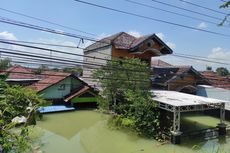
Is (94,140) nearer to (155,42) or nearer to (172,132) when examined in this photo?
(172,132)

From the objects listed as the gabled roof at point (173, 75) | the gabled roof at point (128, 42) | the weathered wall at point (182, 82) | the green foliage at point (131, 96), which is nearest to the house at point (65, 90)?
the green foliage at point (131, 96)

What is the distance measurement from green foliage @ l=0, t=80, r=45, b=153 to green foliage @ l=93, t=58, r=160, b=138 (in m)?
5.27

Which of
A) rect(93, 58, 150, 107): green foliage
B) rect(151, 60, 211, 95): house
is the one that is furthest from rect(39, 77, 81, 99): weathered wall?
rect(151, 60, 211, 95): house

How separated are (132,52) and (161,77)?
12.7 feet

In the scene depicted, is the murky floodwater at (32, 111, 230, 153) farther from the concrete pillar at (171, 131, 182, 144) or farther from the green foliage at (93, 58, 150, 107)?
the green foliage at (93, 58, 150, 107)

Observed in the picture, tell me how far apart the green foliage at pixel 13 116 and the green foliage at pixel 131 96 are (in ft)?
17.3

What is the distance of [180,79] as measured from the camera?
2242cm

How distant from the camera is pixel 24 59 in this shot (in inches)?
357

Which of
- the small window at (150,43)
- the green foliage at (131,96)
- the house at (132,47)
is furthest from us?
the small window at (150,43)

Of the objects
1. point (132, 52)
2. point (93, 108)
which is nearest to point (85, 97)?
point (93, 108)

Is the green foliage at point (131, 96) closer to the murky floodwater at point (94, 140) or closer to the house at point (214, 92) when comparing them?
the murky floodwater at point (94, 140)

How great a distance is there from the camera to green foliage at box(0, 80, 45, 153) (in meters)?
5.17

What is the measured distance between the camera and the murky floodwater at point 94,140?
12.5 meters

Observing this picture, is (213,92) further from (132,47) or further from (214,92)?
(132,47)
